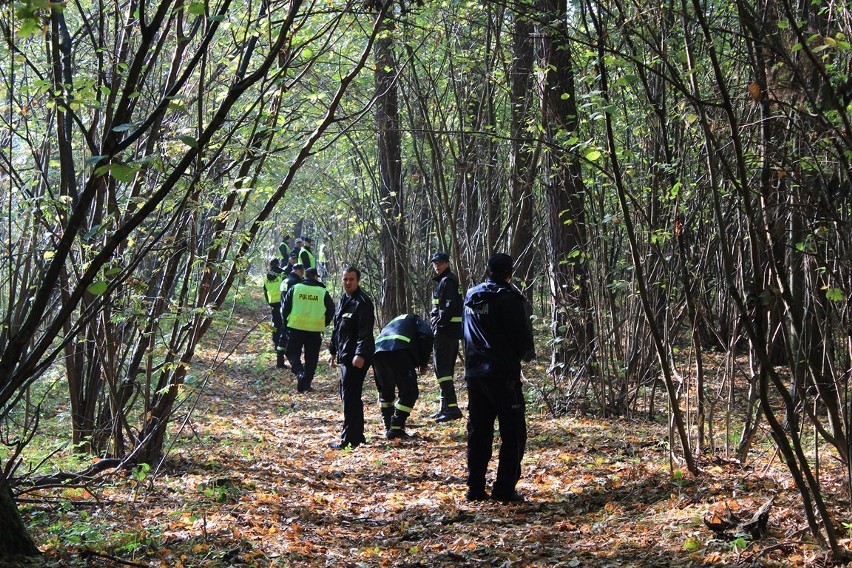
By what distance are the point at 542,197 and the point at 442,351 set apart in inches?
128

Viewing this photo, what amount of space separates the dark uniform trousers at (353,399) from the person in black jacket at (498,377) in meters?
2.75

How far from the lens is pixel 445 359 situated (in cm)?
1089

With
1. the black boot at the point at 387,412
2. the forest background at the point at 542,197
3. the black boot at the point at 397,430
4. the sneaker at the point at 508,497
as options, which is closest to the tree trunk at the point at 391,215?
the forest background at the point at 542,197

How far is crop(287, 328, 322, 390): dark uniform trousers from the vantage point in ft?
45.1

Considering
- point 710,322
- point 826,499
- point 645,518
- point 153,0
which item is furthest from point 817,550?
point 153,0

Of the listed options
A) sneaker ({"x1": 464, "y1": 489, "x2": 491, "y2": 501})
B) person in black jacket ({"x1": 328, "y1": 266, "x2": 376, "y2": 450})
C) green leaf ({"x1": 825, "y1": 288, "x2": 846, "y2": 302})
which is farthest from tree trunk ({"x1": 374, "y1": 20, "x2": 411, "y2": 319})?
green leaf ({"x1": 825, "y1": 288, "x2": 846, "y2": 302})

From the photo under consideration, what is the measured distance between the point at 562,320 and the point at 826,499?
207 inches

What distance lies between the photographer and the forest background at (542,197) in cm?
435

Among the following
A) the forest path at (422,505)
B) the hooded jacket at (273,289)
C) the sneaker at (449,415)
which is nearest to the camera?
the forest path at (422,505)

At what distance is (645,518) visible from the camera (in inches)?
233

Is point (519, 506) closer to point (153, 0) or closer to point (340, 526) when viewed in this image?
point (340, 526)

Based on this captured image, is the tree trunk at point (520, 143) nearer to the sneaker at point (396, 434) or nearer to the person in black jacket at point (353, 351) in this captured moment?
the person in black jacket at point (353, 351)

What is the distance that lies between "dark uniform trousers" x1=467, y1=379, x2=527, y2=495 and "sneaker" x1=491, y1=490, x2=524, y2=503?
17mm

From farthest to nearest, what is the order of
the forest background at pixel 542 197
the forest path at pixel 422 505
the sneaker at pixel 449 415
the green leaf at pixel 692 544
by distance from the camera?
the sneaker at pixel 449 415 → the forest path at pixel 422 505 → the green leaf at pixel 692 544 → the forest background at pixel 542 197
